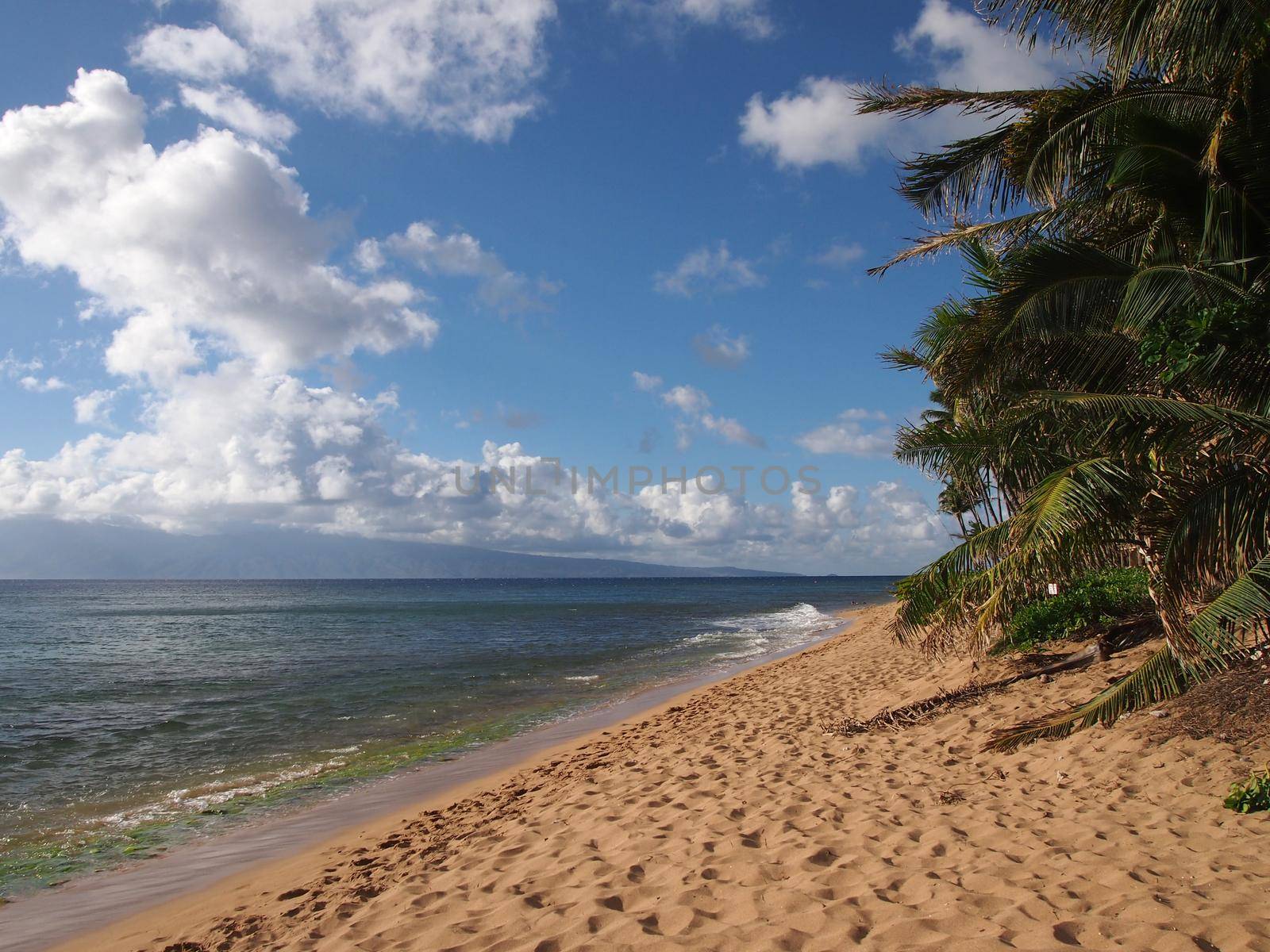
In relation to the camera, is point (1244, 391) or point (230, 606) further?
point (230, 606)

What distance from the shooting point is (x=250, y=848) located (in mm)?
6863

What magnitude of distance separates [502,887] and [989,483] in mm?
5603

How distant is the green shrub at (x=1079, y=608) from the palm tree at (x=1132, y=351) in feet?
9.56

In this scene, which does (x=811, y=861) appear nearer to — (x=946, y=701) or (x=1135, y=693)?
(x=1135, y=693)

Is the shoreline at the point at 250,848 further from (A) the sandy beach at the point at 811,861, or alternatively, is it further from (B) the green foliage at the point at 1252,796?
(B) the green foliage at the point at 1252,796

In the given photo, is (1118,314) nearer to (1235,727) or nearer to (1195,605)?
(1195,605)

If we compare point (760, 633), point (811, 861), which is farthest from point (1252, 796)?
point (760, 633)

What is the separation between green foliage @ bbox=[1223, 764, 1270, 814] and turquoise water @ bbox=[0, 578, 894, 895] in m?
8.84

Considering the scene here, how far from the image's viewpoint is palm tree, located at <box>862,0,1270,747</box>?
4586 mm

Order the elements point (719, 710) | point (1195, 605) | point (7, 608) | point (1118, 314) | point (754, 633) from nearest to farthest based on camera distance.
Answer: point (1195, 605) → point (1118, 314) → point (719, 710) → point (754, 633) → point (7, 608)

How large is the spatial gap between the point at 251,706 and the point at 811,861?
14.2m

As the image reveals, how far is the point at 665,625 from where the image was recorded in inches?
1420

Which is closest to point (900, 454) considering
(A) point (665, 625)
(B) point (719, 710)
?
(B) point (719, 710)

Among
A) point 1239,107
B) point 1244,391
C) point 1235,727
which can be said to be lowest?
point 1235,727
